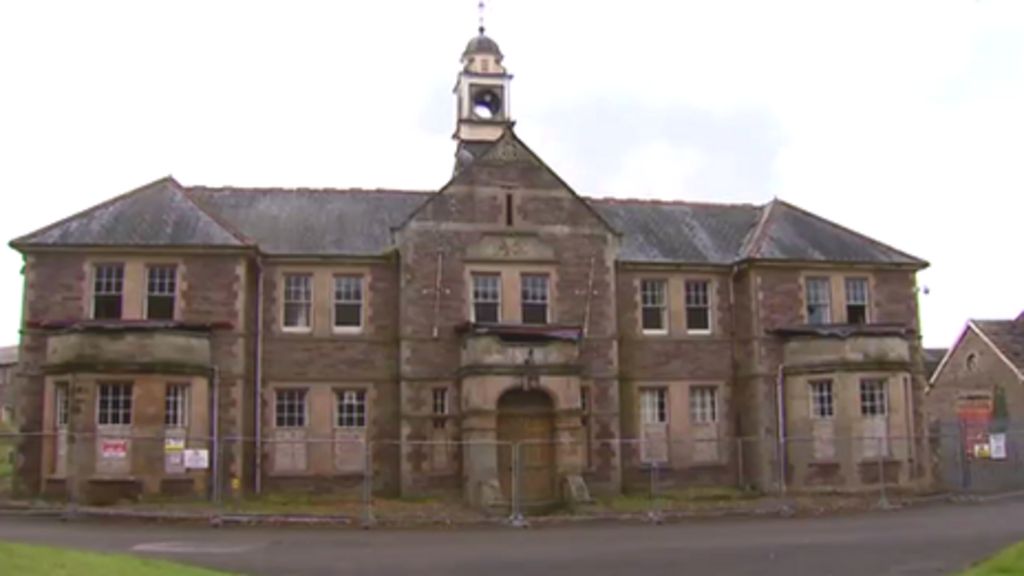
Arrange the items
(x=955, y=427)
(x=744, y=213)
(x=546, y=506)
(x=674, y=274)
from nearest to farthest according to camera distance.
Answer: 1. (x=546, y=506)
2. (x=674, y=274)
3. (x=744, y=213)
4. (x=955, y=427)

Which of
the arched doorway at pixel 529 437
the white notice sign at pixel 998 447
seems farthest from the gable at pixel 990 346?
the arched doorway at pixel 529 437

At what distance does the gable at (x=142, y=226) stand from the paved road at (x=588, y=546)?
9451mm

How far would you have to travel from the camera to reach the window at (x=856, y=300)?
3653cm

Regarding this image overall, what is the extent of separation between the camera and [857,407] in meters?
34.0

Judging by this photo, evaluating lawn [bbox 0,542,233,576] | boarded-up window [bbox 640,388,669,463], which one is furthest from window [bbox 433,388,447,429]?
lawn [bbox 0,542,233,576]

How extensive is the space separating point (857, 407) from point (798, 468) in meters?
2.57

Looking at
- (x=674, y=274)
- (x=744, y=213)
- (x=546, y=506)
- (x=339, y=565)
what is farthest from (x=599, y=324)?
(x=339, y=565)

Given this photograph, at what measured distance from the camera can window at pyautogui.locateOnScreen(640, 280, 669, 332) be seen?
36125 mm

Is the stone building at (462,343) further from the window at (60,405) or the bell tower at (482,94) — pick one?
the bell tower at (482,94)

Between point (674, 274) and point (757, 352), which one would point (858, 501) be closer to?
point (757, 352)

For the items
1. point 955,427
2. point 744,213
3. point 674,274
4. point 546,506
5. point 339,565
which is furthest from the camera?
point 955,427

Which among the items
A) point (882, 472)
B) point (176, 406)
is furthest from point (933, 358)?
point (176, 406)

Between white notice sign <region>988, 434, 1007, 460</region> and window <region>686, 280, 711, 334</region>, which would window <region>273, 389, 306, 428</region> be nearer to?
window <region>686, 280, 711, 334</region>

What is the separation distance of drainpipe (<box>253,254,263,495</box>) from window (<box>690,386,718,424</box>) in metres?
13.4
